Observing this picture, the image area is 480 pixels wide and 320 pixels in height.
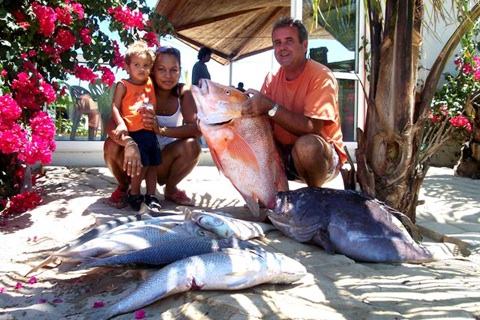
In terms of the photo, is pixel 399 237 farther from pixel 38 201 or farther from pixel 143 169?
pixel 38 201

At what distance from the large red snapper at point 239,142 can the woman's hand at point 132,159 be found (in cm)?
49

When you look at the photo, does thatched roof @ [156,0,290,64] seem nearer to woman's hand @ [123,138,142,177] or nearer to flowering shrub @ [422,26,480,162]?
flowering shrub @ [422,26,480,162]

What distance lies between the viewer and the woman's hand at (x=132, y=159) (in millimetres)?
3148

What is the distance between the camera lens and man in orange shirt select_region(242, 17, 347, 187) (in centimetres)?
307

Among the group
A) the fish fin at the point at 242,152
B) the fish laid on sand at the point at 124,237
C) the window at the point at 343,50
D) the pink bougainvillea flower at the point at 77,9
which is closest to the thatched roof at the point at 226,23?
the window at the point at 343,50

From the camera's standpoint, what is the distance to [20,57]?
3418 millimetres

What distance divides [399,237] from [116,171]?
2183 mm

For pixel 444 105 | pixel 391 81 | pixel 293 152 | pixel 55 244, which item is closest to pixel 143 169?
pixel 55 244

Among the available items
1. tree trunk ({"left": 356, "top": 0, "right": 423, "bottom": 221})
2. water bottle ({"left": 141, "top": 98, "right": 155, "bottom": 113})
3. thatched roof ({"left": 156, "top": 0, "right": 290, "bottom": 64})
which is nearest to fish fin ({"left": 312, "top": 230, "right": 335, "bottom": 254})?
tree trunk ({"left": 356, "top": 0, "right": 423, "bottom": 221})

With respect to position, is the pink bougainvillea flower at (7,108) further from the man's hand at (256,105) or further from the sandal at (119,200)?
the man's hand at (256,105)

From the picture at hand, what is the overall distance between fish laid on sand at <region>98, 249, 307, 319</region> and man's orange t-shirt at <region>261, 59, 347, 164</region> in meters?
1.36

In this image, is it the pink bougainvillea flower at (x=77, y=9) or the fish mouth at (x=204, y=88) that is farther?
the pink bougainvillea flower at (x=77, y=9)

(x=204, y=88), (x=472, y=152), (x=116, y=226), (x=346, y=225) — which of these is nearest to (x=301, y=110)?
(x=204, y=88)

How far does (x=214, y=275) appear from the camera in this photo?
1934 mm
